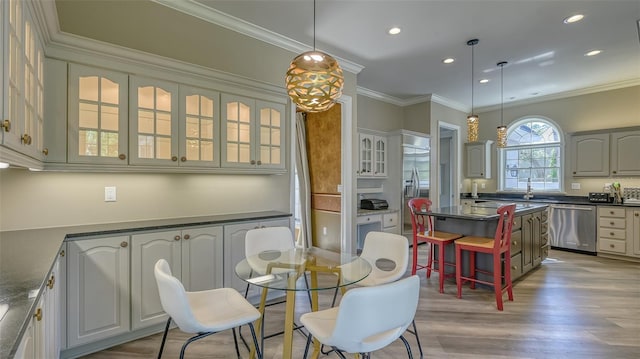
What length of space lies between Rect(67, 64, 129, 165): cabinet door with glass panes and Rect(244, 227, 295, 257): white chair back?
3.75ft

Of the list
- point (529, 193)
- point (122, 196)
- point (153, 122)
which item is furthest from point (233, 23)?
point (529, 193)

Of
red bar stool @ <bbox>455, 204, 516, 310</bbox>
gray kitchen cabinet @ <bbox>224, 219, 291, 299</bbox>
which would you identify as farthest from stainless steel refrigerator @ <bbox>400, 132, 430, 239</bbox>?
gray kitchen cabinet @ <bbox>224, 219, 291, 299</bbox>

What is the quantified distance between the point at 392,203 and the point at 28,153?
4839 millimetres

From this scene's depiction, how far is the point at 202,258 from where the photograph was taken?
264 centimetres

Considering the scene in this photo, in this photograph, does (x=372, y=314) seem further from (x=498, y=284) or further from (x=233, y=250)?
(x=498, y=284)

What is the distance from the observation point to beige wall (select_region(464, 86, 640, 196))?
5254 millimetres

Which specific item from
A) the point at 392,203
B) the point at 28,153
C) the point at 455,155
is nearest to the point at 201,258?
the point at 28,153

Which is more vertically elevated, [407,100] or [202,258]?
[407,100]

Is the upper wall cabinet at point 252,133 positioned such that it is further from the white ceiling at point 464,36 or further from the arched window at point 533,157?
the arched window at point 533,157

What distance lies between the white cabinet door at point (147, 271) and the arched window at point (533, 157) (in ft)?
22.6

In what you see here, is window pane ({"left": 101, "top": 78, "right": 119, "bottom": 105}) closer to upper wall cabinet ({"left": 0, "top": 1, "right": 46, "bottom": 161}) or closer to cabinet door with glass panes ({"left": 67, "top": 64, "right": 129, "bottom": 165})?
cabinet door with glass panes ({"left": 67, "top": 64, "right": 129, "bottom": 165})

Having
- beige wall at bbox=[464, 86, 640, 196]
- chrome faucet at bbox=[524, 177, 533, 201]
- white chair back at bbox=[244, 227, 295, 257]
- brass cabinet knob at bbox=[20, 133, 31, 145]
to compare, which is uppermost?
beige wall at bbox=[464, 86, 640, 196]

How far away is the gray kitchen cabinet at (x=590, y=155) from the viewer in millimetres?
5242

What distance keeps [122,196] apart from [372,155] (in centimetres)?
381
